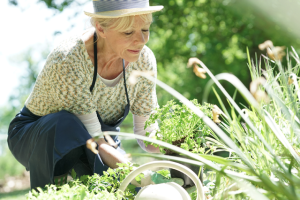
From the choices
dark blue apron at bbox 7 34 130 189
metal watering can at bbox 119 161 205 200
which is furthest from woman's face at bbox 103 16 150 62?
metal watering can at bbox 119 161 205 200

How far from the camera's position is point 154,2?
5.22m

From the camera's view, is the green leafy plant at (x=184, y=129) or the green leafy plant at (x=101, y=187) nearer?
the green leafy plant at (x=101, y=187)

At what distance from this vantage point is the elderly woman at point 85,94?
1.59 meters

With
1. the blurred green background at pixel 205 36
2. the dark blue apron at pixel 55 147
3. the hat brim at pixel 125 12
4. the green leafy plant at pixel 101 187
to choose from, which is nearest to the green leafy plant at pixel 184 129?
the green leafy plant at pixel 101 187

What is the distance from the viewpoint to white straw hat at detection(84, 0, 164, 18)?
156 cm

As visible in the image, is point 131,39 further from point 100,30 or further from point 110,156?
point 110,156

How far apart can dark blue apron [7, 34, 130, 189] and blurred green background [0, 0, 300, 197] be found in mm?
3033

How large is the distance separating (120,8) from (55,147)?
0.78m

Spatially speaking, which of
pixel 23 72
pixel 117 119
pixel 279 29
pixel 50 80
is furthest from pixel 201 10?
pixel 50 80

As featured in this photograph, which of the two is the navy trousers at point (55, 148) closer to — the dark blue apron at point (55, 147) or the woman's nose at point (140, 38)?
the dark blue apron at point (55, 147)

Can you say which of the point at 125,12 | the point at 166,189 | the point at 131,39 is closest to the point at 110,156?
the point at 166,189

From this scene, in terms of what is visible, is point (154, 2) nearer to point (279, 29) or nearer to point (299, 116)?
point (279, 29)

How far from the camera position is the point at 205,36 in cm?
566

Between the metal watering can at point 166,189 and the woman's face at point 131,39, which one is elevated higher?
the woman's face at point 131,39
